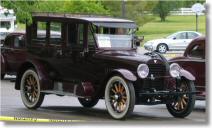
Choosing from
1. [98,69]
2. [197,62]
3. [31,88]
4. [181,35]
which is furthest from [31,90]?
[181,35]

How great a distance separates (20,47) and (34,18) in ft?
25.5

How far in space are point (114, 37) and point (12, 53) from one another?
9.46 metres

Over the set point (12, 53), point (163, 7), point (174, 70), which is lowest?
point (174, 70)

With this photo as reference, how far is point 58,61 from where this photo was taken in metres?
13.2

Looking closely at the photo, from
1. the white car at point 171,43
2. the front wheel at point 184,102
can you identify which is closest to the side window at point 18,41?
the front wheel at point 184,102

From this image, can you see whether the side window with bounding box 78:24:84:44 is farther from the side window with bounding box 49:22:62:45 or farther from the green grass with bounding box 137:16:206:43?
the green grass with bounding box 137:16:206:43

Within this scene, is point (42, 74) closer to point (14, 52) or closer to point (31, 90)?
point (31, 90)

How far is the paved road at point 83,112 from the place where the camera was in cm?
1194

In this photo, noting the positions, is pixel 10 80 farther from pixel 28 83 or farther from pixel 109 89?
pixel 109 89

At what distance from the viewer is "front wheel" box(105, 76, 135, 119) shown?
1126cm

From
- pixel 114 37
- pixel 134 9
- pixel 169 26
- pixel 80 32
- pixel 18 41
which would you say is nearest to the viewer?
pixel 80 32

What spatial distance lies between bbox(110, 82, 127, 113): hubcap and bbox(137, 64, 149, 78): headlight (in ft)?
1.32

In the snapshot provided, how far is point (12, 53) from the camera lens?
71.3ft

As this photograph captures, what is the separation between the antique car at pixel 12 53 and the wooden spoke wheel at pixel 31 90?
7456 millimetres
